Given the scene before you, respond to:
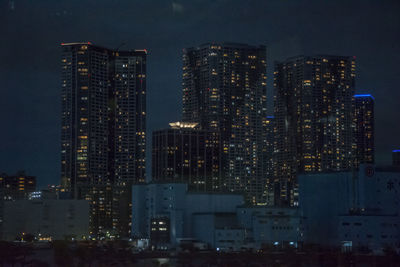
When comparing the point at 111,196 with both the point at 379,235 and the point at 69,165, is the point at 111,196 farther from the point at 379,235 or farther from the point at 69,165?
the point at 379,235

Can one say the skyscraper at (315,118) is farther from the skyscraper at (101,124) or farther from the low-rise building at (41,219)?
the low-rise building at (41,219)

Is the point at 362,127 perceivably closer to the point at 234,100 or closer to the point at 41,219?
the point at 234,100

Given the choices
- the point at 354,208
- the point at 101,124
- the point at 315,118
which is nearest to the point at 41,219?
the point at 101,124

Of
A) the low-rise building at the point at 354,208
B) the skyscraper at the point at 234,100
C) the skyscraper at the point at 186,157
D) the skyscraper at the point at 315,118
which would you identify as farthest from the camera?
the skyscraper at the point at 234,100

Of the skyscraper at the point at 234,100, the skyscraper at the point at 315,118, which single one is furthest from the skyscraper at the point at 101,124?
the skyscraper at the point at 315,118

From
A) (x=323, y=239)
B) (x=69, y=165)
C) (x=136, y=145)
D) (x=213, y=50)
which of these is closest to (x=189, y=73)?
(x=213, y=50)
